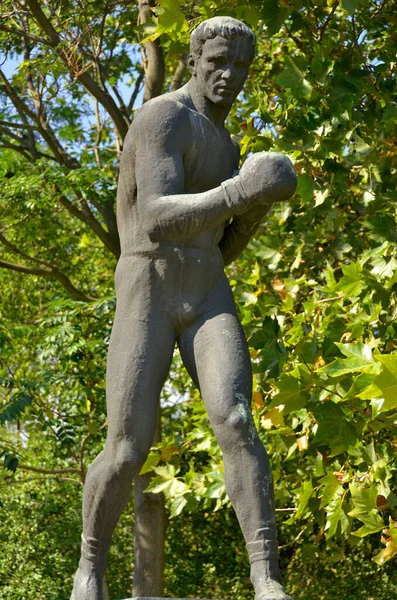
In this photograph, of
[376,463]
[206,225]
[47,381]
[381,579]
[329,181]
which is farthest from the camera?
[381,579]

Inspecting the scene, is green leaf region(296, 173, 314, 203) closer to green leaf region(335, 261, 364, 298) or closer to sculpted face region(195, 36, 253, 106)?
green leaf region(335, 261, 364, 298)

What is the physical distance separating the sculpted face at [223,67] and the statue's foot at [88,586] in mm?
2149

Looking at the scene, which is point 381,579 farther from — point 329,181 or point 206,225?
point 206,225

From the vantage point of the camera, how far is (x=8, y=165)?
45.2ft

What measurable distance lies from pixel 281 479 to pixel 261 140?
3250 millimetres

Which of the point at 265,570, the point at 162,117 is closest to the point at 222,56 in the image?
the point at 162,117

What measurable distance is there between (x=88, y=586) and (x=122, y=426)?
70 cm

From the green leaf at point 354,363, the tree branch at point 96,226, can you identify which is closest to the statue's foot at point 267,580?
the green leaf at point 354,363

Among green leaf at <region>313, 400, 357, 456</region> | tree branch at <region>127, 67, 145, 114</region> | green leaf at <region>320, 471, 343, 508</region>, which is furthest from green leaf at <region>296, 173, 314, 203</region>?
tree branch at <region>127, 67, 145, 114</region>

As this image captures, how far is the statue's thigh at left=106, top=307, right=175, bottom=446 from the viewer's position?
185 inches

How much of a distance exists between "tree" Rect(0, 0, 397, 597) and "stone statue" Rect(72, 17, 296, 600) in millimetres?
756

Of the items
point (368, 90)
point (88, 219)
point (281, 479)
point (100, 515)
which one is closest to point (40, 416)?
point (88, 219)

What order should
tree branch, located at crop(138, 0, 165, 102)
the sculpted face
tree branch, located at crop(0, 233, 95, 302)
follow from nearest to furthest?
the sculpted face
tree branch, located at crop(138, 0, 165, 102)
tree branch, located at crop(0, 233, 95, 302)

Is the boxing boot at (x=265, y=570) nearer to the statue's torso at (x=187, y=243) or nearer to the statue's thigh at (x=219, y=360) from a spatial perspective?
the statue's thigh at (x=219, y=360)
